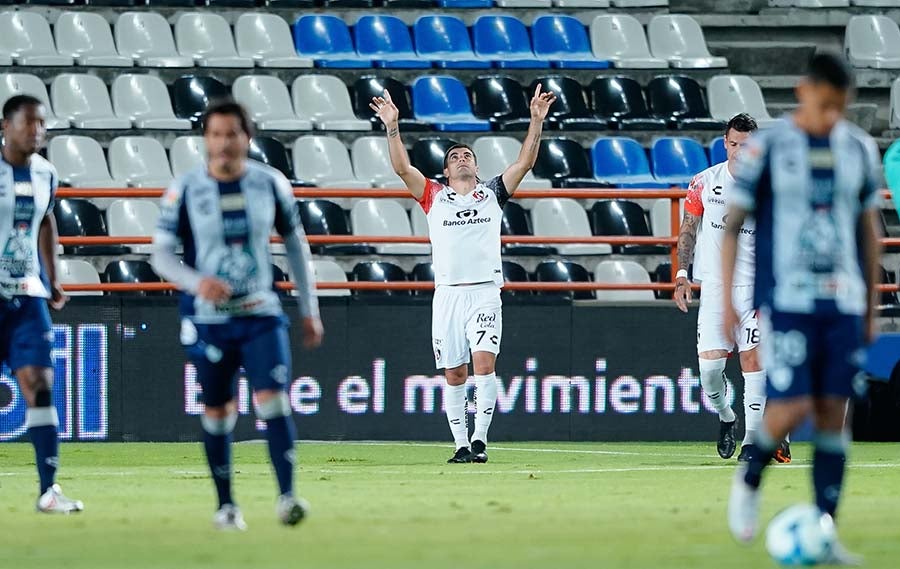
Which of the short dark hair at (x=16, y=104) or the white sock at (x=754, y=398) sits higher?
the short dark hair at (x=16, y=104)

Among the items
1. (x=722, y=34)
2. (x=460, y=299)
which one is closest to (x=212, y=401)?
(x=460, y=299)

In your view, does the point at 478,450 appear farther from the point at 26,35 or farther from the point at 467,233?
the point at 26,35

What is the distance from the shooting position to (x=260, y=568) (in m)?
6.27

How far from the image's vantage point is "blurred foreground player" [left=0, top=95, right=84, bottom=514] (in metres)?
9.04

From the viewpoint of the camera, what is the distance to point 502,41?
21688mm

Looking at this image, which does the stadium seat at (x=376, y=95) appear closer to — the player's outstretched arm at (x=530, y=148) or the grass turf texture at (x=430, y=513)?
the grass turf texture at (x=430, y=513)

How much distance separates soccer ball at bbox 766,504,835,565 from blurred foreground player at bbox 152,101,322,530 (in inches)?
82.3

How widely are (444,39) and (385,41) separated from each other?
0.73 metres

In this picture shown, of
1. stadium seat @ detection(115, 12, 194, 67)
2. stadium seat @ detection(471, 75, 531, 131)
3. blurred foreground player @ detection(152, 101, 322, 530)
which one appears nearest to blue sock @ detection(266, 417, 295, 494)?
blurred foreground player @ detection(152, 101, 322, 530)

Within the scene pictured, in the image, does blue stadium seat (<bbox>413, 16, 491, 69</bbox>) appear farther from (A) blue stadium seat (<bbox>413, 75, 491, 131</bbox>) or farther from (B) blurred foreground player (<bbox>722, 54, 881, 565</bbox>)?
(B) blurred foreground player (<bbox>722, 54, 881, 565</bbox>)

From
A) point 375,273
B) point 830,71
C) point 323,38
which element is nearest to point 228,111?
point 830,71

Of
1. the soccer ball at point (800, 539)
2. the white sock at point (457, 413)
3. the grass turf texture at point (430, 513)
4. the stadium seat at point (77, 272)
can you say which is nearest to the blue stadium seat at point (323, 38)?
the stadium seat at point (77, 272)

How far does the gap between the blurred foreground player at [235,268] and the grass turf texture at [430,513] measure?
1.72ft

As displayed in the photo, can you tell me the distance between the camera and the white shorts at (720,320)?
12.8 metres
